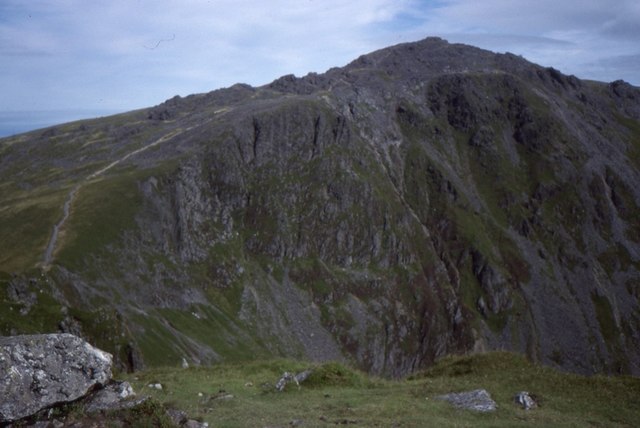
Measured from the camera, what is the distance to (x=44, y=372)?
19.2 meters

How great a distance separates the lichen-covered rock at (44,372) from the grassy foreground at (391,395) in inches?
189

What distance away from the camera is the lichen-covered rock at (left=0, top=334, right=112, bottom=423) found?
18.3 m

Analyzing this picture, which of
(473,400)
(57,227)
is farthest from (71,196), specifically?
(473,400)

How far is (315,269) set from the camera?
178m

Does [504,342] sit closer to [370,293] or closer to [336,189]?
[370,293]

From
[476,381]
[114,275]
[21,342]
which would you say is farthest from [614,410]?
[114,275]

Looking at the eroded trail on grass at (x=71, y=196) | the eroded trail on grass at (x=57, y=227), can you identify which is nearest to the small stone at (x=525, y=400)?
the eroded trail on grass at (x=71, y=196)

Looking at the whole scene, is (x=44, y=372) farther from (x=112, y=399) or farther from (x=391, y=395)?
(x=391, y=395)

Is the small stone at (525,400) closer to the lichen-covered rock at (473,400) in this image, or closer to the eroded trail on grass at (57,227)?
the lichen-covered rock at (473,400)

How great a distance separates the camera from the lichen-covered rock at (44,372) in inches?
720

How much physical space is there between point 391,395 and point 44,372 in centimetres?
1746

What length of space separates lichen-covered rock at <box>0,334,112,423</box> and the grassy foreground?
189 inches

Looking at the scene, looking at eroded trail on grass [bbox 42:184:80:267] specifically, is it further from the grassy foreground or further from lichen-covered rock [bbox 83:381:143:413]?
lichen-covered rock [bbox 83:381:143:413]

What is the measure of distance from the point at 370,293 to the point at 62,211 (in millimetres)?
102396
